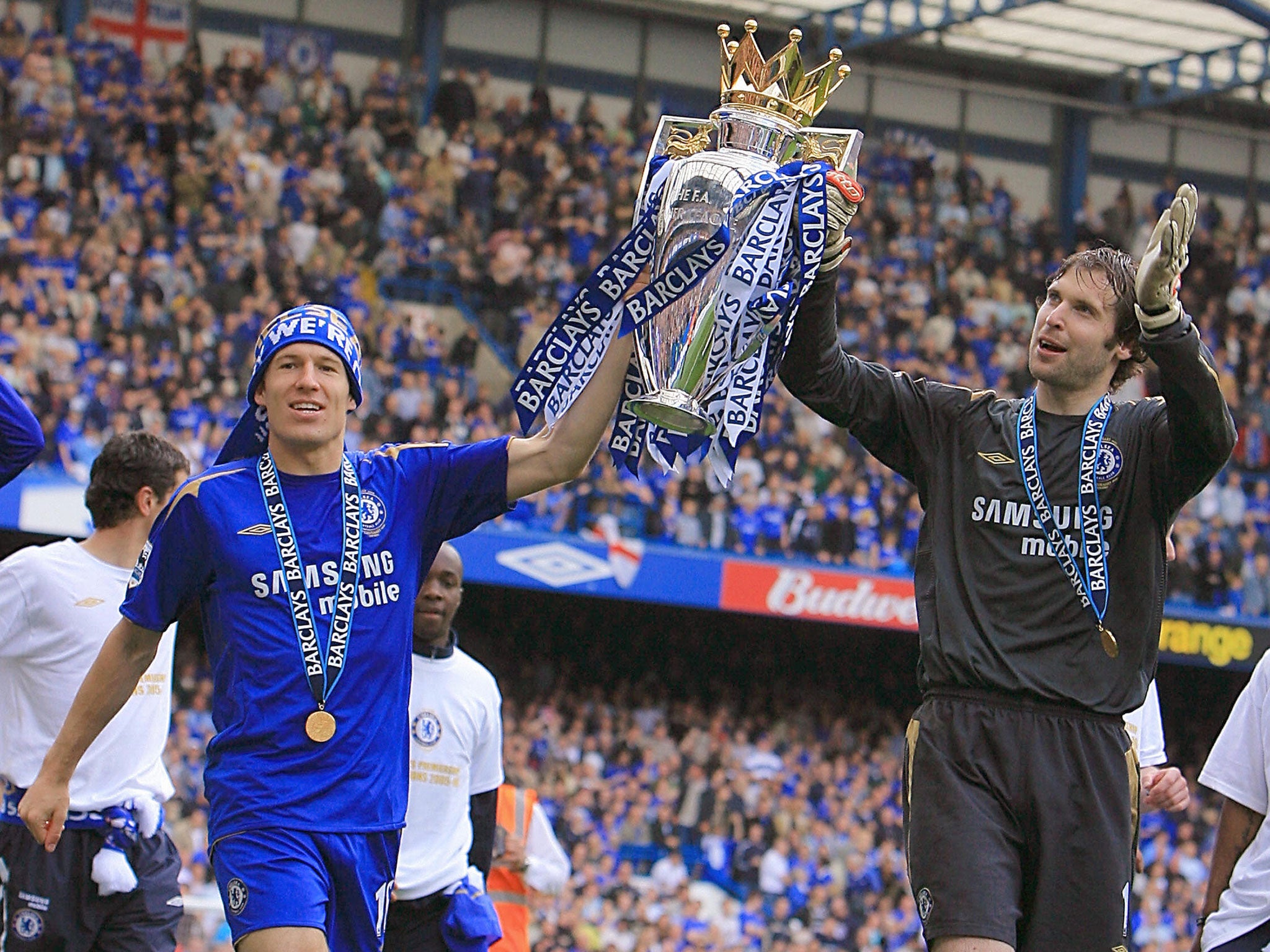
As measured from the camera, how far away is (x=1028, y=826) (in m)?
4.26

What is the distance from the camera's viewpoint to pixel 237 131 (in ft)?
64.7

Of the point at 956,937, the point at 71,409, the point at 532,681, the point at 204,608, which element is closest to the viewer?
the point at 956,937

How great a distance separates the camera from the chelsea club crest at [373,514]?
14.6ft

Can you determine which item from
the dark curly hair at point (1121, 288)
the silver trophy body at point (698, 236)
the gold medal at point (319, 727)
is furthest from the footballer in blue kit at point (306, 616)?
the dark curly hair at point (1121, 288)

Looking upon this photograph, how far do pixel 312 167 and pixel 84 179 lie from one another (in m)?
2.89

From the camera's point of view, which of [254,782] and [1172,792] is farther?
[1172,792]

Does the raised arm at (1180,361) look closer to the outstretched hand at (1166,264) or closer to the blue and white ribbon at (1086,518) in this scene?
the outstretched hand at (1166,264)

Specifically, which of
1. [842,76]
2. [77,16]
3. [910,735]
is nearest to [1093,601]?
[910,735]

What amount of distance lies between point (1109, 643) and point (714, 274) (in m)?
1.33

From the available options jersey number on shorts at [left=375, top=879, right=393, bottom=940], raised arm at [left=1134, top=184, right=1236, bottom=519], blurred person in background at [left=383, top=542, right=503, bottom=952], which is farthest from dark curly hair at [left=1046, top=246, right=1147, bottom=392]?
blurred person in background at [left=383, top=542, right=503, bottom=952]

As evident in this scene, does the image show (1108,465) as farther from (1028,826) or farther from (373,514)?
(373,514)

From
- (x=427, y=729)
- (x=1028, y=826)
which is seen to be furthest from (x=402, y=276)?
(x=1028, y=826)

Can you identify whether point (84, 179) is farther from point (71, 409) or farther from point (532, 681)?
point (532, 681)

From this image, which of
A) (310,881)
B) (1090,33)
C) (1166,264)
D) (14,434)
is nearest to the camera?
(1166,264)
